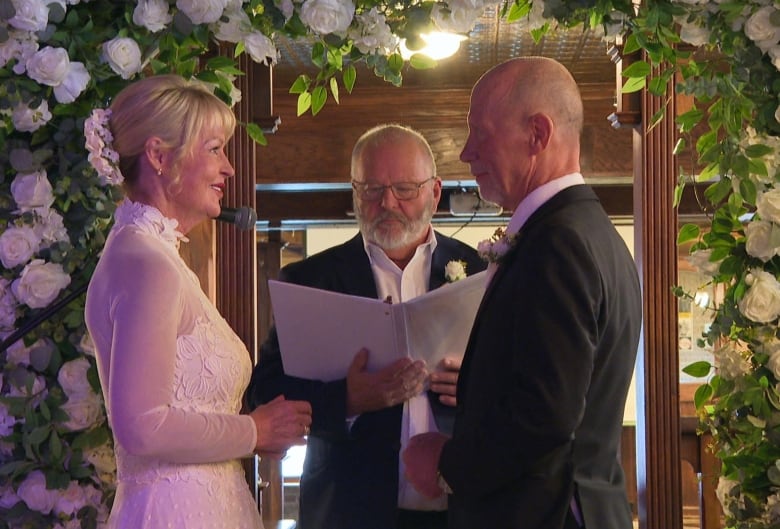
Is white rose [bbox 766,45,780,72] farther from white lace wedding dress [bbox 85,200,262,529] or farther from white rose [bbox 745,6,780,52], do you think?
white lace wedding dress [bbox 85,200,262,529]

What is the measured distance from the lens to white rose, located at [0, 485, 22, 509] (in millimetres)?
2596

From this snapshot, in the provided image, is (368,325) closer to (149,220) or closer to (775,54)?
(149,220)

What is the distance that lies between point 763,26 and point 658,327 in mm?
1959

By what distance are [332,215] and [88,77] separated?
22.6 feet

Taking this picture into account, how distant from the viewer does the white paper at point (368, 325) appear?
2531 mm

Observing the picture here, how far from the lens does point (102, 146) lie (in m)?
2.29

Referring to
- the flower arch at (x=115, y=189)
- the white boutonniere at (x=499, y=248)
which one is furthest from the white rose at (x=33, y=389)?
the white boutonniere at (x=499, y=248)

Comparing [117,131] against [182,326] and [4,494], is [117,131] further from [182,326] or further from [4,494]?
[4,494]

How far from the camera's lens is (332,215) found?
9.43m

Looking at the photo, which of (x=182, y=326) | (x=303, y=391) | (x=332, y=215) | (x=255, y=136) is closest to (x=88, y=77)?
(x=255, y=136)

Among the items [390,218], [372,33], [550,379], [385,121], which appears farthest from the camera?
[385,121]

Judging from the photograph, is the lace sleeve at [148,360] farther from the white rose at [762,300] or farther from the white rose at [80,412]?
the white rose at [762,300]

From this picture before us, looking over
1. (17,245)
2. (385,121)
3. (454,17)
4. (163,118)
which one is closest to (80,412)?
(17,245)

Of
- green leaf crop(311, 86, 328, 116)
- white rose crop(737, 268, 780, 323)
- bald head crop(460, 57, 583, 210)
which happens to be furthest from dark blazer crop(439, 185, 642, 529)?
green leaf crop(311, 86, 328, 116)
